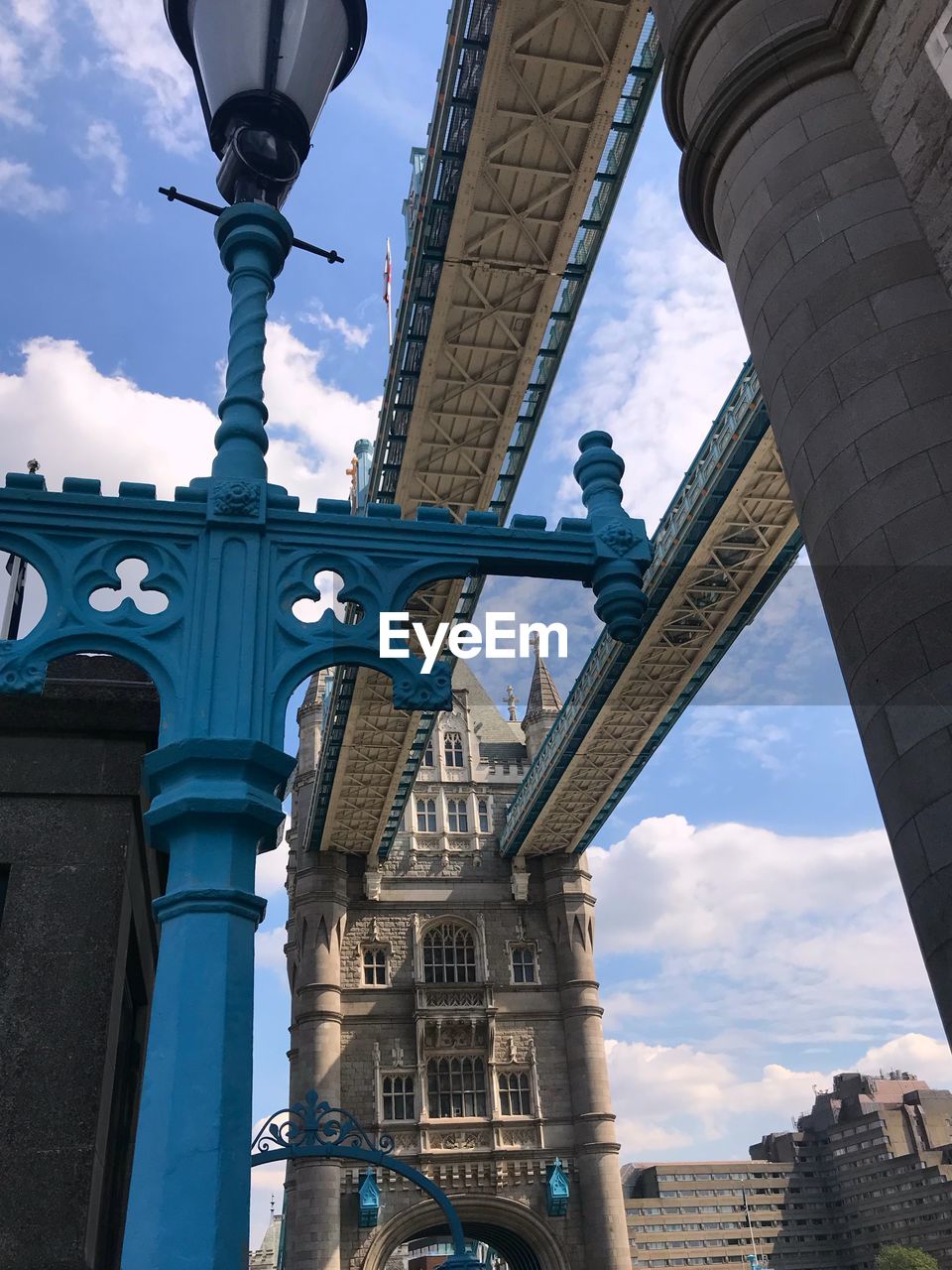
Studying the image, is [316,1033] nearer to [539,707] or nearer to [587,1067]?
[587,1067]

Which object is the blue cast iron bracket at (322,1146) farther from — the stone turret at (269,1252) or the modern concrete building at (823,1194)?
the modern concrete building at (823,1194)

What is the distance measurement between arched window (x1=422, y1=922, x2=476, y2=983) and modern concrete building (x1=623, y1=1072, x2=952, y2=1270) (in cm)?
5877

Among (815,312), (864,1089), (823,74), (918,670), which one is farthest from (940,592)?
(864,1089)

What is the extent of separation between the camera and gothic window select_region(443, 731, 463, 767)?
138ft

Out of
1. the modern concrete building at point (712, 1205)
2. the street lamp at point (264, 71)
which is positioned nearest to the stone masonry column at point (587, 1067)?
the street lamp at point (264, 71)

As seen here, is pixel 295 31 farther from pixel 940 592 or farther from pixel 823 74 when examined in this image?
pixel 940 592

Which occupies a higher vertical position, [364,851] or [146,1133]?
[364,851]

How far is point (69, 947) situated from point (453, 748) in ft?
123

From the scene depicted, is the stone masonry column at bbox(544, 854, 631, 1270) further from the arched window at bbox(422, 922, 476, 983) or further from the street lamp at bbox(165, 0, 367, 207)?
the street lamp at bbox(165, 0, 367, 207)

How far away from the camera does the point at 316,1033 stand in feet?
111

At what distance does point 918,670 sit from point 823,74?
118 inches

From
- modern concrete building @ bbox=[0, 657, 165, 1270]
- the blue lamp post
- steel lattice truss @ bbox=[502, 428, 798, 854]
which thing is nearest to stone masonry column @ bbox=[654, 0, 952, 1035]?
the blue lamp post

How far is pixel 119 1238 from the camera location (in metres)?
6.28

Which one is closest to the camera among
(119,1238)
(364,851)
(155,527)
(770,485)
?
(155,527)
